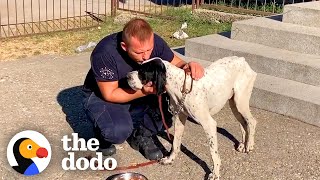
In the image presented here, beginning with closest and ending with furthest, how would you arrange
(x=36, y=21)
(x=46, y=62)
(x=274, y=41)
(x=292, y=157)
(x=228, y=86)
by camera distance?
(x=228, y=86) → (x=292, y=157) → (x=274, y=41) → (x=46, y=62) → (x=36, y=21)

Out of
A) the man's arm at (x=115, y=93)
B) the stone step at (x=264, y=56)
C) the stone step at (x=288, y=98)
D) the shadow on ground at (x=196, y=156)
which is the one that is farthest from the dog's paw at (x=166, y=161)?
the stone step at (x=264, y=56)

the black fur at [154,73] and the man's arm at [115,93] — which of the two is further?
the man's arm at [115,93]

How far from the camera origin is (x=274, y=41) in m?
6.76

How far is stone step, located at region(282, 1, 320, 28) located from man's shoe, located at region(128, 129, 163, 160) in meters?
3.14

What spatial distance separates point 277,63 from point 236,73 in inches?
78.4

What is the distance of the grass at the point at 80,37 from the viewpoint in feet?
28.6

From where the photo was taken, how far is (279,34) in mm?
6695

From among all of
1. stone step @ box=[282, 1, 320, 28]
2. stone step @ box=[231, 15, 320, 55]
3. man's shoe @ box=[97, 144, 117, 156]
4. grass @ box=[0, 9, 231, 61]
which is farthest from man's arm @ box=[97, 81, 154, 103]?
grass @ box=[0, 9, 231, 61]

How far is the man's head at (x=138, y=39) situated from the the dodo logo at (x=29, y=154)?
1.08m

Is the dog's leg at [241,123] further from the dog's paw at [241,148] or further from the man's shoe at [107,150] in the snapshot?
the man's shoe at [107,150]

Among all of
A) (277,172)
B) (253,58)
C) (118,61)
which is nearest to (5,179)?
(118,61)

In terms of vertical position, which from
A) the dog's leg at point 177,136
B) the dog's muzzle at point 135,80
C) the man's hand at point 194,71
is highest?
the man's hand at point 194,71

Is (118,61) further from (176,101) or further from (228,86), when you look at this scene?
(228,86)

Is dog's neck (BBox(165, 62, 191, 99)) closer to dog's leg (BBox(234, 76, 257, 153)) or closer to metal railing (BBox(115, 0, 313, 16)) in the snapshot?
dog's leg (BBox(234, 76, 257, 153))
